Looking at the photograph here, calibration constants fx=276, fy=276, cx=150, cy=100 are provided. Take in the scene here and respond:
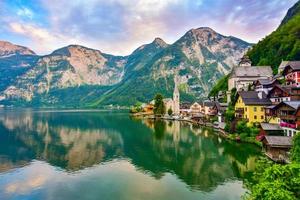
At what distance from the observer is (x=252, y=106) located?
68625 millimetres

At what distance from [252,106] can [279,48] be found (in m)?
67.7

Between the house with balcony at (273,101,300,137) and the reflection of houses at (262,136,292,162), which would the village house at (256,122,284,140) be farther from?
the reflection of houses at (262,136,292,162)

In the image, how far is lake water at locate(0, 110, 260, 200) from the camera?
34875 millimetres

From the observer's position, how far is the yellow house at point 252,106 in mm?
67812

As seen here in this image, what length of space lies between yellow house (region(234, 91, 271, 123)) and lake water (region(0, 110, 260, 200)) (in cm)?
906

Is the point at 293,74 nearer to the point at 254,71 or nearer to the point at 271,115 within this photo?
the point at 271,115

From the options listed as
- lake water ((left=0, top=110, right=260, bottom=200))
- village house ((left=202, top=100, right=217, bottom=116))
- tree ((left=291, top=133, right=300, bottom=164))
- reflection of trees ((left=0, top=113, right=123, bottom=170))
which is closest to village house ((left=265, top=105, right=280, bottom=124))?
lake water ((left=0, top=110, right=260, bottom=200))

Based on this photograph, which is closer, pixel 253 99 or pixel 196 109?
pixel 253 99

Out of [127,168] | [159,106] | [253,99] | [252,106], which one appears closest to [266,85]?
[253,99]

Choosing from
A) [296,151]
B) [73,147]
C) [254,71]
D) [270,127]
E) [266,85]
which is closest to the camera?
[296,151]

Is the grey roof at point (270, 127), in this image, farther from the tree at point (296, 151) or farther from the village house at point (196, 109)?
the village house at point (196, 109)

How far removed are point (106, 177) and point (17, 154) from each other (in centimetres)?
3040

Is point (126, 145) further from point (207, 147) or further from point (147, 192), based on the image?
point (147, 192)

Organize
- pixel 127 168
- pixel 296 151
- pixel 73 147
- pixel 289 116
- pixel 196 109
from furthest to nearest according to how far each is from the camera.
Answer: pixel 196 109 < pixel 73 147 < pixel 289 116 < pixel 127 168 < pixel 296 151
